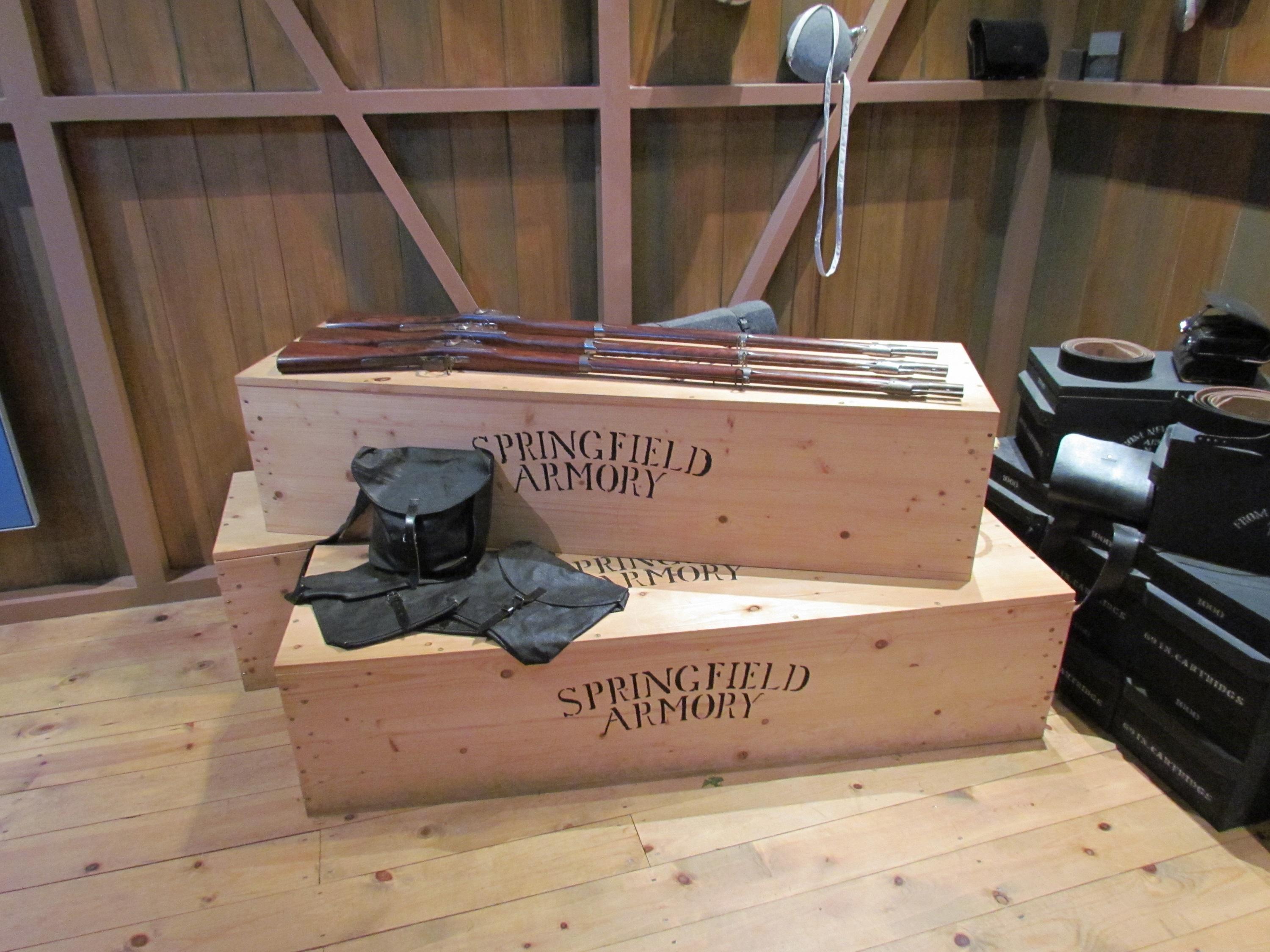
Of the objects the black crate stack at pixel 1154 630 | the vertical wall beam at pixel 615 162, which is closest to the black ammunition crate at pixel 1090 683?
the black crate stack at pixel 1154 630

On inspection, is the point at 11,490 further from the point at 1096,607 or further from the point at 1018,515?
the point at 1096,607

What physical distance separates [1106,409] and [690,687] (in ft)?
3.89

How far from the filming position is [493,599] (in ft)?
6.11

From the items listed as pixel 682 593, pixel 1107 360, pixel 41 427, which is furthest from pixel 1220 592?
pixel 41 427

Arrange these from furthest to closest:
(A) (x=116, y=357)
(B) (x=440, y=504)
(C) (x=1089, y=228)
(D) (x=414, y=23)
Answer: (C) (x=1089, y=228) → (A) (x=116, y=357) → (D) (x=414, y=23) → (B) (x=440, y=504)

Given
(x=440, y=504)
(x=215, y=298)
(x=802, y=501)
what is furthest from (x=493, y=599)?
(x=215, y=298)

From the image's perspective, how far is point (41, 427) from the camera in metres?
2.39

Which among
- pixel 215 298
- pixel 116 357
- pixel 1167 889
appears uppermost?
pixel 215 298

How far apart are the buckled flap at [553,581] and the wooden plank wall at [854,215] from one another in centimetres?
96

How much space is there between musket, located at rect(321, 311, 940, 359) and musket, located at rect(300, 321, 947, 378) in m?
0.02

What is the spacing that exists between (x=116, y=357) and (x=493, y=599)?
4.32 ft

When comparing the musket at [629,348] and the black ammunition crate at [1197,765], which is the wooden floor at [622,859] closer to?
the black ammunition crate at [1197,765]

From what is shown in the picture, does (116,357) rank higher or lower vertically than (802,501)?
higher

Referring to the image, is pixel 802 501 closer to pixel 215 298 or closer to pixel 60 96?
pixel 215 298
